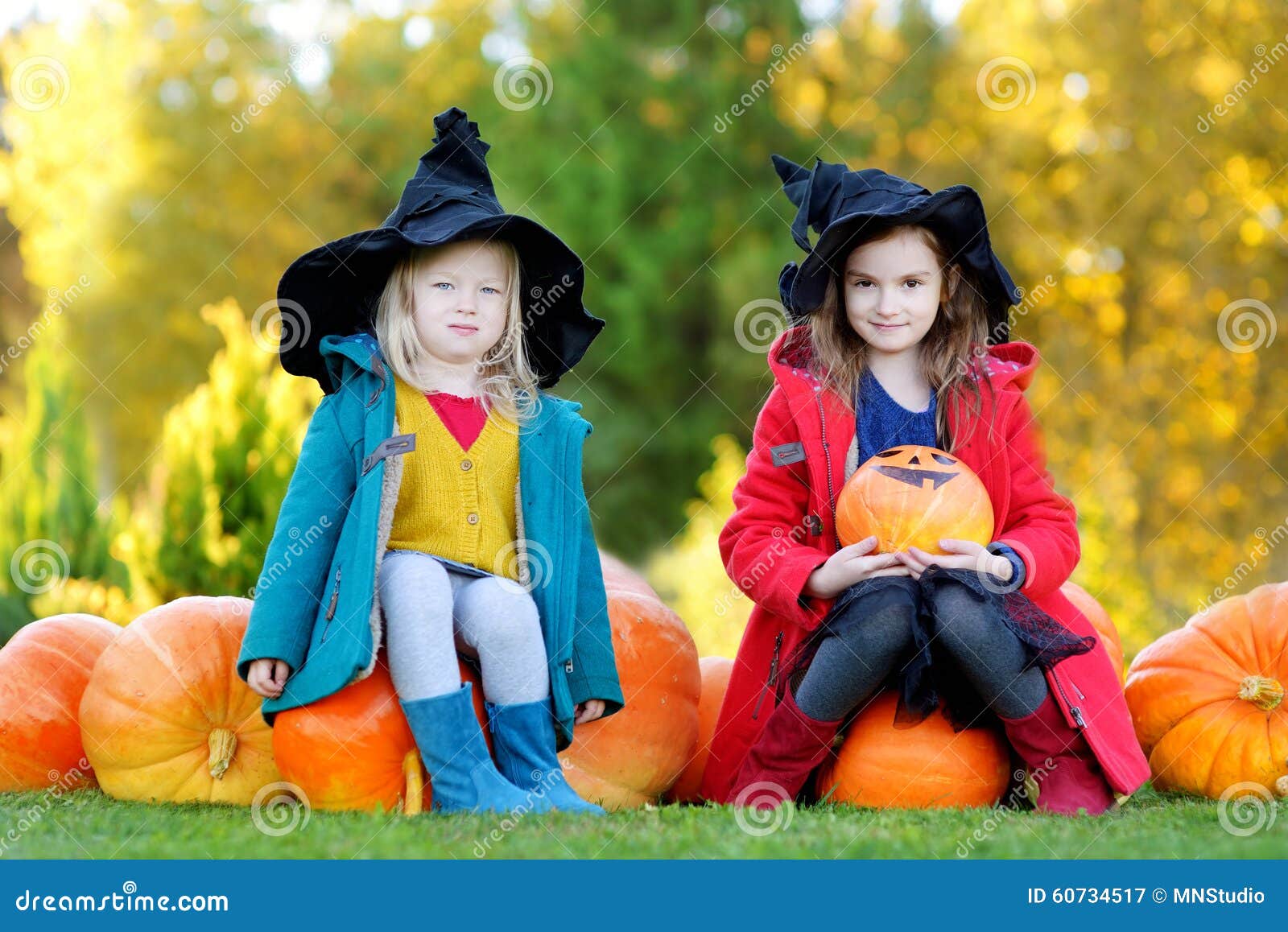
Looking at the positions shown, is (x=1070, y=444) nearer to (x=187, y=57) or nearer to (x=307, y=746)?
(x=307, y=746)

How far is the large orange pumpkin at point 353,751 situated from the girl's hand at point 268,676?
0.07 meters

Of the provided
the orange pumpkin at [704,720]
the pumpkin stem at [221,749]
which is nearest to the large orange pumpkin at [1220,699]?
the orange pumpkin at [704,720]

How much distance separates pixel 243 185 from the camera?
19922 millimetres

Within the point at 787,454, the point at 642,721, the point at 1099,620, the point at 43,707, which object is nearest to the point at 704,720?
the point at 642,721

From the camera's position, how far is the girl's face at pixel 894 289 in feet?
12.7

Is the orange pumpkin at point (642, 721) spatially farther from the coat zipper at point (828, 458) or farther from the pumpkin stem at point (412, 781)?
the coat zipper at point (828, 458)

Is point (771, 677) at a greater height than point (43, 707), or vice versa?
point (771, 677)

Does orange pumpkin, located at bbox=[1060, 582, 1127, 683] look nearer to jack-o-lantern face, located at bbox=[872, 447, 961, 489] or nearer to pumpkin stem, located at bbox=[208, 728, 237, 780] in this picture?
jack-o-lantern face, located at bbox=[872, 447, 961, 489]

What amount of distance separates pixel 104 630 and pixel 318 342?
130cm

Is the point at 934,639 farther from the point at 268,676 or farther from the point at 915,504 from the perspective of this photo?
the point at 268,676

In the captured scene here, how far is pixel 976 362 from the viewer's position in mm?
4008

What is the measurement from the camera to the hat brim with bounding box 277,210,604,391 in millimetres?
3699

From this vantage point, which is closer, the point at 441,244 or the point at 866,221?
the point at 441,244

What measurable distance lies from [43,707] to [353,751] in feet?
4.05
